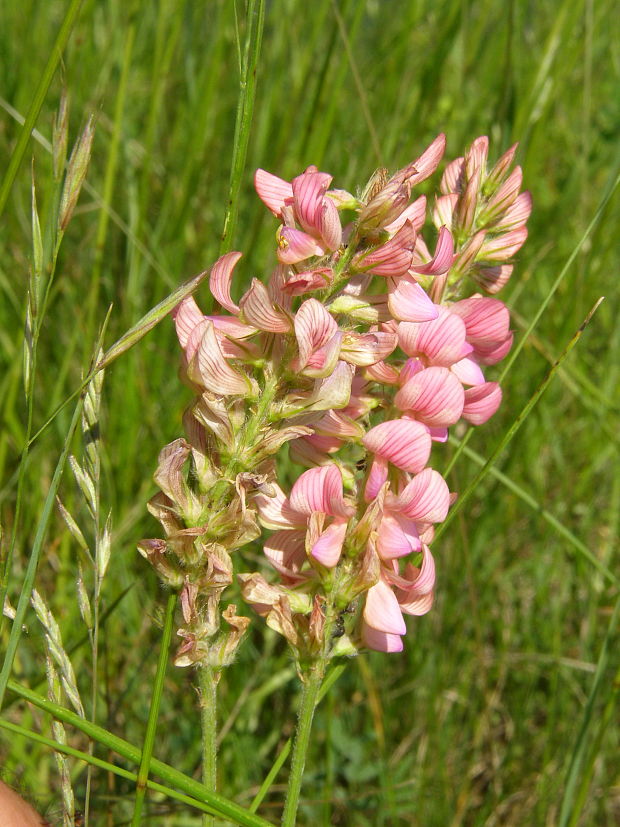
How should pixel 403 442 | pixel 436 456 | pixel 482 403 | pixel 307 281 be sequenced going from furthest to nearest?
pixel 436 456 → pixel 482 403 → pixel 403 442 → pixel 307 281

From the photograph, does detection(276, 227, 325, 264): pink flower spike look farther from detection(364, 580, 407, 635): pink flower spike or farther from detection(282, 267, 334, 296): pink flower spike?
detection(364, 580, 407, 635): pink flower spike

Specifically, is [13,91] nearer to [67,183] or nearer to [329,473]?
[67,183]

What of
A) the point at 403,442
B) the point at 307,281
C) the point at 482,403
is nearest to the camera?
the point at 307,281

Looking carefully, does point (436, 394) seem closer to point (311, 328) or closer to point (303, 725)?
point (311, 328)

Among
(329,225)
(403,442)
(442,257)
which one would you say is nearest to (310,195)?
(329,225)

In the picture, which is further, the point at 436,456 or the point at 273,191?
the point at 436,456

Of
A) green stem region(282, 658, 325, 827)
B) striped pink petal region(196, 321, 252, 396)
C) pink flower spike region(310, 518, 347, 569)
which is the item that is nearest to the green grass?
green stem region(282, 658, 325, 827)

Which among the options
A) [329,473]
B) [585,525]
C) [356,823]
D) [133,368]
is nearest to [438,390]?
[329,473]
